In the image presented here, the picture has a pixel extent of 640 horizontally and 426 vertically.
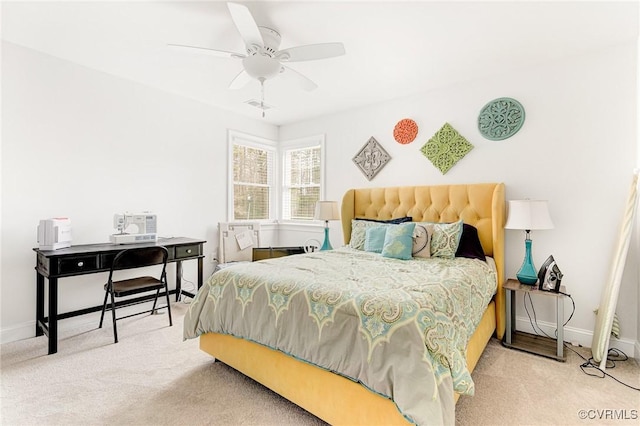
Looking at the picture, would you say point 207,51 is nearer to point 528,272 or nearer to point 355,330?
point 355,330

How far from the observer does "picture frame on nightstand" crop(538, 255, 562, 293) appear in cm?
236

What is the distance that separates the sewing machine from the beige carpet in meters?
0.95

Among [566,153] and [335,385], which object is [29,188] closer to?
[335,385]

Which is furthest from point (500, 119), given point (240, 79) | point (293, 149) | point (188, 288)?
point (188, 288)

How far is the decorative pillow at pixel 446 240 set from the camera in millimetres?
2701

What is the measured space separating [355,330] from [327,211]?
8.14 ft

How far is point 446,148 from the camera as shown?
3283 mm

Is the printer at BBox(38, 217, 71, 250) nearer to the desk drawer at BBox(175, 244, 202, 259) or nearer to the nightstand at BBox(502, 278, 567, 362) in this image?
the desk drawer at BBox(175, 244, 202, 259)

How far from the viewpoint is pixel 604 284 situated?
8.20 ft

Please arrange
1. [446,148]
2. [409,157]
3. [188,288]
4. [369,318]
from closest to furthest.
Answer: [369,318] → [446,148] → [409,157] → [188,288]

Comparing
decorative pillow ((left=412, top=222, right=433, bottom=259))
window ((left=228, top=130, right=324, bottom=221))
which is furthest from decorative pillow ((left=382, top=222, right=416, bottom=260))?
window ((left=228, top=130, right=324, bottom=221))

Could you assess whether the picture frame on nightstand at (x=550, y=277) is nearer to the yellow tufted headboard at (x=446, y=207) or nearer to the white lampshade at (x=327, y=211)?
the yellow tufted headboard at (x=446, y=207)

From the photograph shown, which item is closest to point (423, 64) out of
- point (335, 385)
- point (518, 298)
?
point (518, 298)

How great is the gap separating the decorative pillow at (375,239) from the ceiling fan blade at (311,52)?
66.1 inches
